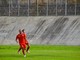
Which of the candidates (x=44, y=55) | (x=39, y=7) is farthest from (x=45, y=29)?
(x=44, y=55)

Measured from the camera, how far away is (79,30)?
69.2 meters

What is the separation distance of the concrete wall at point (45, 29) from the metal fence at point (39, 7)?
1009 millimetres

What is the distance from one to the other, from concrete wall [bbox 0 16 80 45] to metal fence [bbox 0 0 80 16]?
1009 mm

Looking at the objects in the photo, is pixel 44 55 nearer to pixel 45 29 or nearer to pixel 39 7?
pixel 45 29

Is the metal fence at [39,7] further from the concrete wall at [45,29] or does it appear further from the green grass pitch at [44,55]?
the green grass pitch at [44,55]

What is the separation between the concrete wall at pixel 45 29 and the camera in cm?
6888

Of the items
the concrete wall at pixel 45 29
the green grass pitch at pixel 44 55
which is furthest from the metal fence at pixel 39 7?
the green grass pitch at pixel 44 55

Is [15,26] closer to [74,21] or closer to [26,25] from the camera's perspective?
[26,25]

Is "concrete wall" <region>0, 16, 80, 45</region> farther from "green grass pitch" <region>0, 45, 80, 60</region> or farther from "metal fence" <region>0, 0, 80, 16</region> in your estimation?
"green grass pitch" <region>0, 45, 80, 60</region>

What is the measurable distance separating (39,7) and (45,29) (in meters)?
3.97

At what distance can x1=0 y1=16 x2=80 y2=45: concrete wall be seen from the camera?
6888cm

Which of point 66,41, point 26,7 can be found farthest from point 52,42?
point 26,7

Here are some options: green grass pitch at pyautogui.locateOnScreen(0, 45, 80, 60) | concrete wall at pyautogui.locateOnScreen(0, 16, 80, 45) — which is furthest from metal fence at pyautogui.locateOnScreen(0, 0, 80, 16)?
green grass pitch at pyautogui.locateOnScreen(0, 45, 80, 60)

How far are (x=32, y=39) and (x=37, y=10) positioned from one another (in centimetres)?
512
